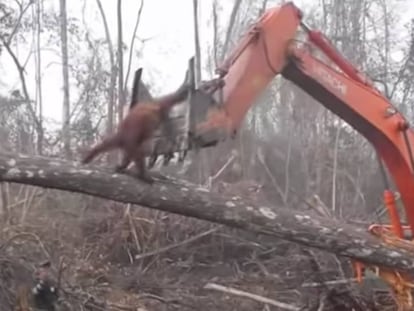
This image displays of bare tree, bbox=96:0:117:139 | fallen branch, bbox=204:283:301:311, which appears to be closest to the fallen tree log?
fallen branch, bbox=204:283:301:311

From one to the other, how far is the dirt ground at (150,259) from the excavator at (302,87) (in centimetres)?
126

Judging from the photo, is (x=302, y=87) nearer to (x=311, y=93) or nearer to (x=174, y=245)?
(x=311, y=93)

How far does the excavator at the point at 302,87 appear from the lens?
559cm

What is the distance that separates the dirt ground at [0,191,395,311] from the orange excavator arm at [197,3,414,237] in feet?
4.79

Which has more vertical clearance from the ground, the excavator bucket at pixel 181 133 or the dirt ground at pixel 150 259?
the excavator bucket at pixel 181 133

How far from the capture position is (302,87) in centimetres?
694

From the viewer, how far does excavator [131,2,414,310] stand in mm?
5594

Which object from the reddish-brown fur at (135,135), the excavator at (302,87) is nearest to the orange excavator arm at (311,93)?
the excavator at (302,87)

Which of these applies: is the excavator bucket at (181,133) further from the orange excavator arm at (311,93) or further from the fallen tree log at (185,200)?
the fallen tree log at (185,200)

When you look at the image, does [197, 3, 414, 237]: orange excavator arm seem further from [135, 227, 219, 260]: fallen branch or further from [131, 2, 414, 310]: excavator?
[135, 227, 219, 260]: fallen branch

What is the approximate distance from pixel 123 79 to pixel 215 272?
31.9ft

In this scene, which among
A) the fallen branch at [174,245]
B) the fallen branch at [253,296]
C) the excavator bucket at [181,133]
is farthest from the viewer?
the fallen branch at [174,245]

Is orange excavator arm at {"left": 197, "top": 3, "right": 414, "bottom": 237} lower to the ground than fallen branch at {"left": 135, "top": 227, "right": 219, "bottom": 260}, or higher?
higher

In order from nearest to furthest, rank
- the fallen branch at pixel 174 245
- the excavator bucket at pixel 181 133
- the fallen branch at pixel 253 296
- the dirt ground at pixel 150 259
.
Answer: the excavator bucket at pixel 181 133 → the fallen branch at pixel 253 296 → the dirt ground at pixel 150 259 → the fallen branch at pixel 174 245
